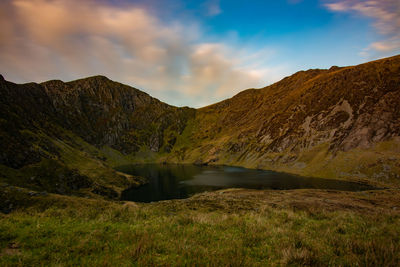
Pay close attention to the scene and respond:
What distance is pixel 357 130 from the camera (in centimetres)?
11606

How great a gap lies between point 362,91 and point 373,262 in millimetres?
169634

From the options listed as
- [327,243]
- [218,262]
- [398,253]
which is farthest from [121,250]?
[398,253]

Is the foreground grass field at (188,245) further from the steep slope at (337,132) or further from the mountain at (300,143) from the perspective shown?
the steep slope at (337,132)

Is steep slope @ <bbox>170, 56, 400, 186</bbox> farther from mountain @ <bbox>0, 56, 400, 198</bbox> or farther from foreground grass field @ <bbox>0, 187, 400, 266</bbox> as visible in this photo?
foreground grass field @ <bbox>0, 187, 400, 266</bbox>

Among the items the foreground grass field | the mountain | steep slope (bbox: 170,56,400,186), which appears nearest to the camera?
the foreground grass field

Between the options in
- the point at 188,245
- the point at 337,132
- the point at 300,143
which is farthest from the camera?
the point at 300,143

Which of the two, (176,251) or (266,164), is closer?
(176,251)

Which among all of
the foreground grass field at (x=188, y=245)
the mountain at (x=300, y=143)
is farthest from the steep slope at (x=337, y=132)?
the foreground grass field at (x=188, y=245)

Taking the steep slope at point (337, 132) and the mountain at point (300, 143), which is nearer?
the mountain at point (300, 143)

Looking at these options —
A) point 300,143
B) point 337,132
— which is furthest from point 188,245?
point 300,143

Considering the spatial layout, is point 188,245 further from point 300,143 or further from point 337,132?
point 300,143

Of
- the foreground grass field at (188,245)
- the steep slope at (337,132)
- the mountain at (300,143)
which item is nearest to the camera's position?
the foreground grass field at (188,245)

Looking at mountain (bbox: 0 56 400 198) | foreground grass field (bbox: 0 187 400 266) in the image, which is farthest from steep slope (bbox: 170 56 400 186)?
foreground grass field (bbox: 0 187 400 266)

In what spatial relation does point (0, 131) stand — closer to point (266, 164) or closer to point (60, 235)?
point (60, 235)
